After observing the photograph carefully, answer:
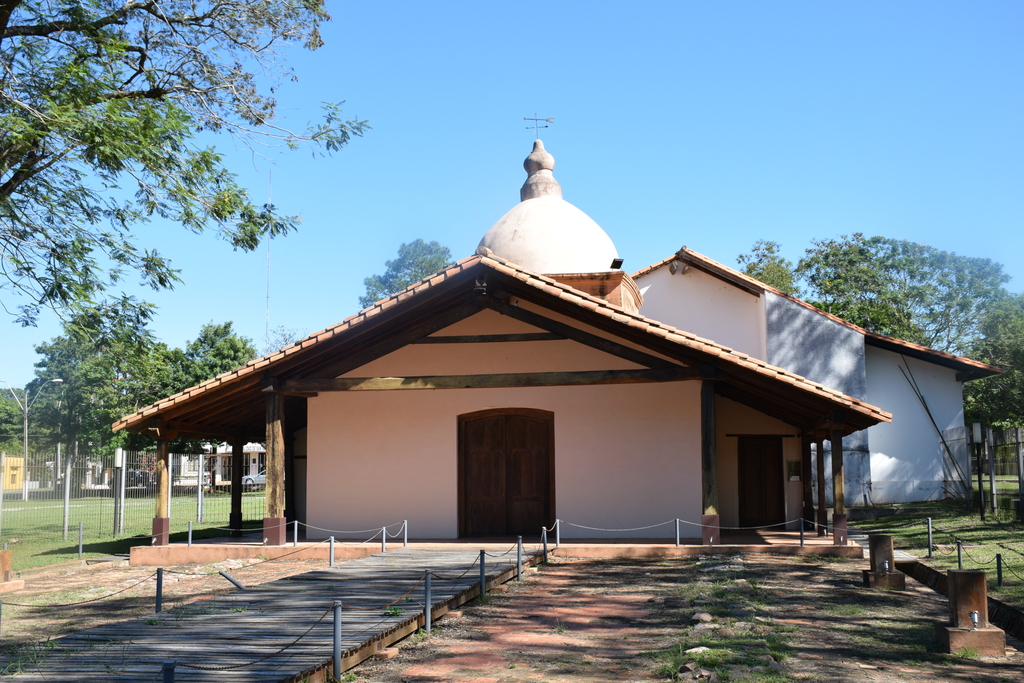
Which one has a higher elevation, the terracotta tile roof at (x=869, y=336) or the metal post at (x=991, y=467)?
the terracotta tile roof at (x=869, y=336)

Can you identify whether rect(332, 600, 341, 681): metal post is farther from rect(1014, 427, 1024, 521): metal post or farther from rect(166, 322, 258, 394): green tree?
rect(166, 322, 258, 394): green tree

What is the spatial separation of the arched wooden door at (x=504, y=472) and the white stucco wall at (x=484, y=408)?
0.25 meters

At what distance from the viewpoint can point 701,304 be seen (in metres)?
25.1

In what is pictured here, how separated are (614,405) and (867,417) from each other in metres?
4.52

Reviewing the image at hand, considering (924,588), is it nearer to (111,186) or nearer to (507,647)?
(507,647)

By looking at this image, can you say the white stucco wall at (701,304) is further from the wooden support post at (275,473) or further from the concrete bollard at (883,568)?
the concrete bollard at (883,568)

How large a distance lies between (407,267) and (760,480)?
52232mm

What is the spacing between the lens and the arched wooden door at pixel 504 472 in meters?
16.2

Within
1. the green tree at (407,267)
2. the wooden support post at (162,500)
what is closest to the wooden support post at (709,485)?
Result: the wooden support post at (162,500)

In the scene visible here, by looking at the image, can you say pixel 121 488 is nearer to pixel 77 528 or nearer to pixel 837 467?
pixel 77 528

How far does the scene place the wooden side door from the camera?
1762 centimetres

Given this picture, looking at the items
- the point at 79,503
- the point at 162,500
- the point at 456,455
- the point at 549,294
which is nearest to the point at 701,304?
the point at 456,455

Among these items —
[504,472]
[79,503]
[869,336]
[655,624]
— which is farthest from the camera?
[869,336]

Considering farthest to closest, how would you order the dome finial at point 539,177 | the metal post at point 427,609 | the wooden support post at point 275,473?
A: the dome finial at point 539,177 < the wooden support post at point 275,473 < the metal post at point 427,609
